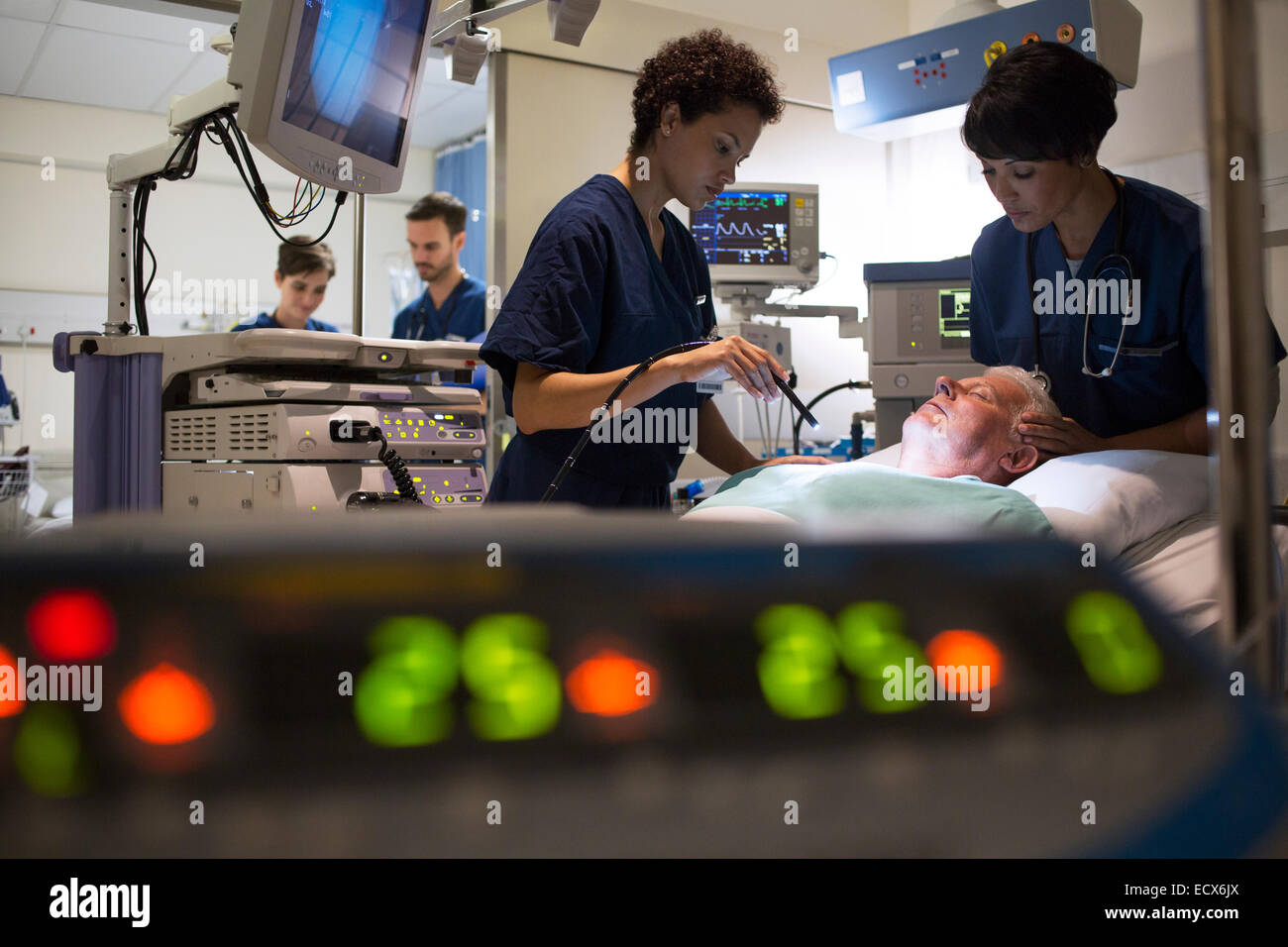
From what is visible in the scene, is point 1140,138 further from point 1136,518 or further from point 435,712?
point 435,712

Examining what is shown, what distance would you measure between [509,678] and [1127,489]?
1.19 meters

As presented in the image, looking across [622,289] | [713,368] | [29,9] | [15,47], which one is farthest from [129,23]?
[713,368]

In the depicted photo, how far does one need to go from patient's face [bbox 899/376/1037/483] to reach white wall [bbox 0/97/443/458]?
4982mm

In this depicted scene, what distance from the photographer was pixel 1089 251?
1.67 metres

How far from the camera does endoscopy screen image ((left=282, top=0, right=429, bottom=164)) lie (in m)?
1.47

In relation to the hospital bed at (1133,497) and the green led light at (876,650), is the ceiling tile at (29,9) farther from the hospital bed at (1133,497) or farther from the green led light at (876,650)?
the green led light at (876,650)

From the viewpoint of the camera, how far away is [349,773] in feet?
1.48

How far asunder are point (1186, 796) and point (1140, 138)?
3908mm

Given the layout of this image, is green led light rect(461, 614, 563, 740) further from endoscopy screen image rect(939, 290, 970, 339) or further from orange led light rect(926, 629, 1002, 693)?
endoscopy screen image rect(939, 290, 970, 339)

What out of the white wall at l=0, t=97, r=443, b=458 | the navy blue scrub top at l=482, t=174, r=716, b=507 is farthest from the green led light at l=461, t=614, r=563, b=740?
the white wall at l=0, t=97, r=443, b=458

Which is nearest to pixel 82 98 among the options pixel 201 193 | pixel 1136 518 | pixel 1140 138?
Answer: pixel 201 193

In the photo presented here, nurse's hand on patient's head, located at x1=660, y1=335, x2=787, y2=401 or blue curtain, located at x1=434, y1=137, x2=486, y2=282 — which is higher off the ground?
blue curtain, located at x1=434, y1=137, x2=486, y2=282

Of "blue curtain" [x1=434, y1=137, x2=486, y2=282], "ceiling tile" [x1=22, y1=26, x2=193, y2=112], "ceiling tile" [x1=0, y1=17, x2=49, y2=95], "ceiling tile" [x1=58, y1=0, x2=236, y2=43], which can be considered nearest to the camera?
"ceiling tile" [x1=58, y1=0, x2=236, y2=43]

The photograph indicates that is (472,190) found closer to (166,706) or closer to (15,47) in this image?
(15,47)
